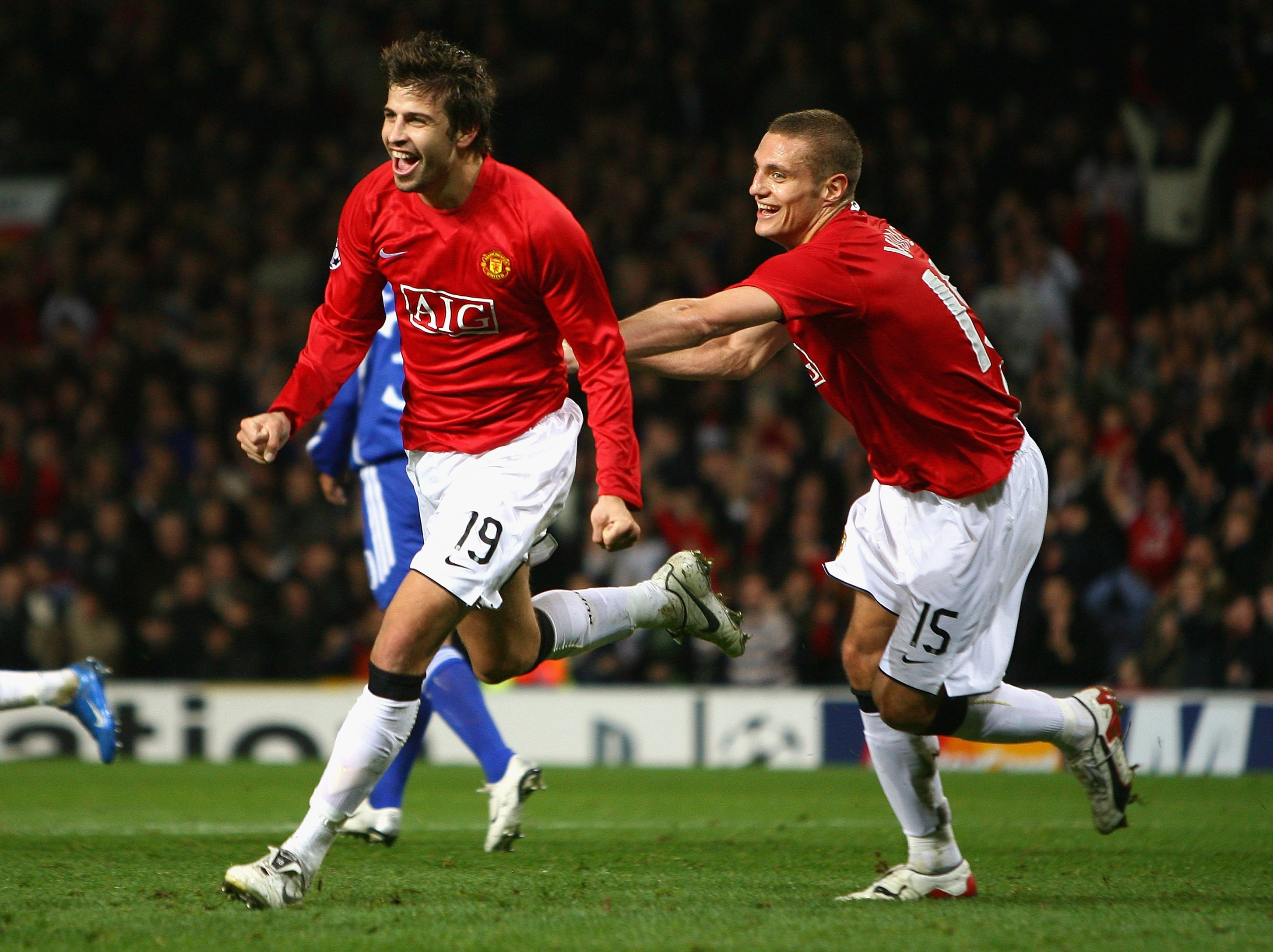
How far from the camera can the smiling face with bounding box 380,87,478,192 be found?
4.45m

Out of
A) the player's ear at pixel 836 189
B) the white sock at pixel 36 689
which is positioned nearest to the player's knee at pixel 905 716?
the player's ear at pixel 836 189

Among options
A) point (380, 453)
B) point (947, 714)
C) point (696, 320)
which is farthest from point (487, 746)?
point (696, 320)

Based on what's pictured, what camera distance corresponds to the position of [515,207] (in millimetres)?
4586

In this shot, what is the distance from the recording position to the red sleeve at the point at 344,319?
4707mm

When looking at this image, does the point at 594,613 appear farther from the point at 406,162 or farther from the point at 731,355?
the point at 406,162

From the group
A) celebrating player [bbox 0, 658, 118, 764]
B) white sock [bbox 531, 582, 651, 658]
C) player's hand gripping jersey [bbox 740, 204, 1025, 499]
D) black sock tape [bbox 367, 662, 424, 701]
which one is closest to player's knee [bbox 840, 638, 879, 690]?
player's hand gripping jersey [bbox 740, 204, 1025, 499]

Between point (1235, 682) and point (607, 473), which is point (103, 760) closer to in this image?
point (607, 473)

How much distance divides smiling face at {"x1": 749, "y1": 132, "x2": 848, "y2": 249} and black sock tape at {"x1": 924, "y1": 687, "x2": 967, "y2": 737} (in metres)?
1.46

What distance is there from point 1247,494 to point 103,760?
7.58 meters

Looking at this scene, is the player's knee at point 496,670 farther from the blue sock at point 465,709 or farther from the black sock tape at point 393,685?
the blue sock at point 465,709

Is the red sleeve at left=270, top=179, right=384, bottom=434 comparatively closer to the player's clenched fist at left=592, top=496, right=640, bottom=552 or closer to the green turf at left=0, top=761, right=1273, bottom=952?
the player's clenched fist at left=592, top=496, right=640, bottom=552

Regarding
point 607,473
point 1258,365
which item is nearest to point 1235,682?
point 1258,365

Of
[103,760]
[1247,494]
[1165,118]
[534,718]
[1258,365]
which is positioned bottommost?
[534,718]

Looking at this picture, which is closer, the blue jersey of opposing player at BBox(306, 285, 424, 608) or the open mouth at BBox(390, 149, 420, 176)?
the open mouth at BBox(390, 149, 420, 176)
